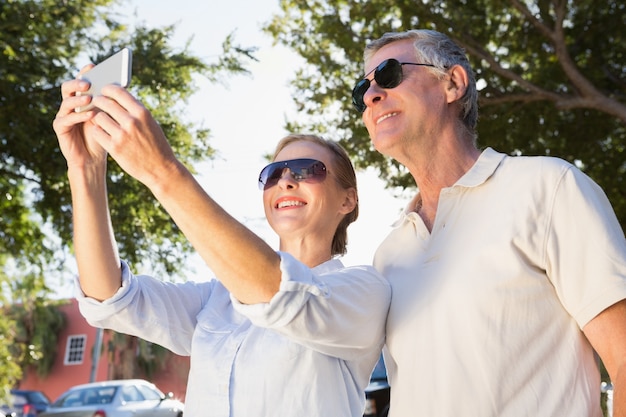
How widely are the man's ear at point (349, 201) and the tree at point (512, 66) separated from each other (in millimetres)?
7599

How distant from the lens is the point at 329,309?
6.35 feet

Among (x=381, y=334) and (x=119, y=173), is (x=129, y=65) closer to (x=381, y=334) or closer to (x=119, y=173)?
(x=381, y=334)

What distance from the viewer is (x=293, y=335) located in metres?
1.89

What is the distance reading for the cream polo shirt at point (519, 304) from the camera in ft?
5.94

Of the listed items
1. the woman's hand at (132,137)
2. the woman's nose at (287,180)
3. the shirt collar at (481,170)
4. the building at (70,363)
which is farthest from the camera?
the building at (70,363)

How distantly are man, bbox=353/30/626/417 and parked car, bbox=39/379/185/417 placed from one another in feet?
47.9

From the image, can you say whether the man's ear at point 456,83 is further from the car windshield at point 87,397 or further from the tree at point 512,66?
the car windshield at point 87,397

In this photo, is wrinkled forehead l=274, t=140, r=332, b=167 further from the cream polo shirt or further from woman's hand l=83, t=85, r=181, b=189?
woman's hand l=83, t=85, r=181, b=189

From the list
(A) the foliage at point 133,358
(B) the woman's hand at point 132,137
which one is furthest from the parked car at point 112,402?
(A) the foliage at point 133,358

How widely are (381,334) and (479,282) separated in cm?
39

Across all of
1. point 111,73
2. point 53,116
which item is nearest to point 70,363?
point 53,116

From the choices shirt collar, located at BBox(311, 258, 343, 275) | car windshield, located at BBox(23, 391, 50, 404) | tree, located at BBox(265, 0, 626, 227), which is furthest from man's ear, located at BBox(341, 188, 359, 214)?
car windshield, located at BBox(23, 391, 50, 404)

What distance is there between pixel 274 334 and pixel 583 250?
39.7 inches

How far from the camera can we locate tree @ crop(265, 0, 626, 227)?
33.9ft
